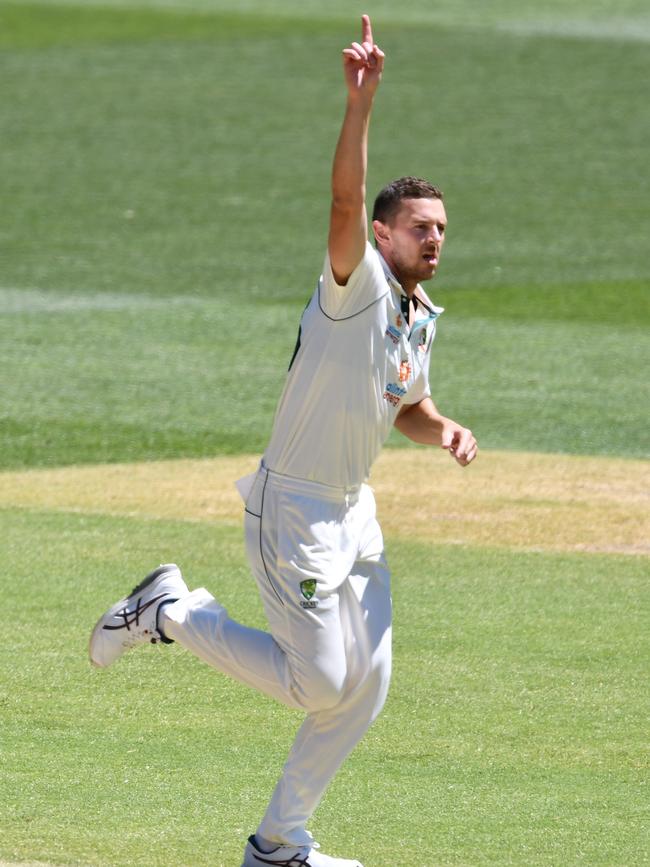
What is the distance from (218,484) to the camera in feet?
40.3

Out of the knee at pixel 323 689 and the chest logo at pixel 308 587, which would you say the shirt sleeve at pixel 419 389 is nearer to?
the chest logo at pixel 308 587

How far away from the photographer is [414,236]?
5.99 metres

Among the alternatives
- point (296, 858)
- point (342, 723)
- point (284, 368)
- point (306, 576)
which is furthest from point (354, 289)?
point (284, 368)

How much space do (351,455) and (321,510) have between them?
20 cm

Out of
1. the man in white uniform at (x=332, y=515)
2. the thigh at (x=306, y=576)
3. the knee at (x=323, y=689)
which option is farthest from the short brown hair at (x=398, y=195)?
the knee at (x=323, y=689)

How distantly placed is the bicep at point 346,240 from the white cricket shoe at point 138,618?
1.38 meters

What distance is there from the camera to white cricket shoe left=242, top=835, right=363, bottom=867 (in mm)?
5957

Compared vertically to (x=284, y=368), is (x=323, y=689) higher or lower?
higher

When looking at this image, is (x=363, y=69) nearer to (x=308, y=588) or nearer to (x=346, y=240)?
(x=346, y=240)

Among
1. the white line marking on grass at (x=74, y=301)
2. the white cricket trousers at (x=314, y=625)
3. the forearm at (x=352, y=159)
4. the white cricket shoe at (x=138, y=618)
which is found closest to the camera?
the forearm at (x=352, y=159)

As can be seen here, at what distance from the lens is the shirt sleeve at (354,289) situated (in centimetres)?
579

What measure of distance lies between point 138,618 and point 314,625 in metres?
0.89

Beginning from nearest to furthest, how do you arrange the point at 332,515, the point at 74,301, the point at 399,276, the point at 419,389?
the point at 332,515
the point at 399,276
the point at 419,389
the point at 74,301

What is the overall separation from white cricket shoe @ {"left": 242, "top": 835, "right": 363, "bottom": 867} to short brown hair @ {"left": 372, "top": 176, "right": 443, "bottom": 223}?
2.03 meters
